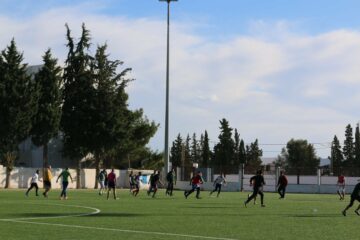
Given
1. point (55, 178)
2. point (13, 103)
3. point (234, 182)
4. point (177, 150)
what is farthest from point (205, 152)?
point (13, 103)

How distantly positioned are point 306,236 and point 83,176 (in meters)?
52.7

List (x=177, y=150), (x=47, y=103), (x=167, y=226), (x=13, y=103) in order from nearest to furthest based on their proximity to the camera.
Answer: (x=167, y=226)
(x=13, y=103)
(x=47, y=103)
(x=177, y=150)

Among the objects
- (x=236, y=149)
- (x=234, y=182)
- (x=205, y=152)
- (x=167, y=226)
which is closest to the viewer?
(x=167, y=226)

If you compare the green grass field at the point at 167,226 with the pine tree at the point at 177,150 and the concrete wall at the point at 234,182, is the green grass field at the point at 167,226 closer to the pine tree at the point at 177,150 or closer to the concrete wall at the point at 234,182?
the concrete wall at the point at 234,182

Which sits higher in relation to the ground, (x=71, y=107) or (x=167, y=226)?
(x=71, y=107)

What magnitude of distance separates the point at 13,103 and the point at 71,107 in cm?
900

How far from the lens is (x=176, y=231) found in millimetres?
15734

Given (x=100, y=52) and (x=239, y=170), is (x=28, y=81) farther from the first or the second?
(x=239, y=170)

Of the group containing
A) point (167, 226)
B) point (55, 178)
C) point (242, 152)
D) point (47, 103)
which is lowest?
point (167, 226)

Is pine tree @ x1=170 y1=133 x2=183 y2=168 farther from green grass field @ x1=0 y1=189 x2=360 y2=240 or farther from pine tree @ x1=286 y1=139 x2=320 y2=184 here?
green grass field @ x1=0 y1=189 x2=360 y2=240

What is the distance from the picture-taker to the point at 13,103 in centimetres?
5700

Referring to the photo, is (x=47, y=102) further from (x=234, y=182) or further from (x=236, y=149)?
(x=236, y=149)

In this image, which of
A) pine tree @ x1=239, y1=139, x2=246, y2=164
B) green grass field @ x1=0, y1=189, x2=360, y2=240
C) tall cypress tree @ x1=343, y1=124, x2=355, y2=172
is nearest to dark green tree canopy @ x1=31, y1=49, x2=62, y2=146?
green grass field @ x1=0, y1=189, x2=360, y2=240

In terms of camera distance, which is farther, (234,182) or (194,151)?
(194,151)
